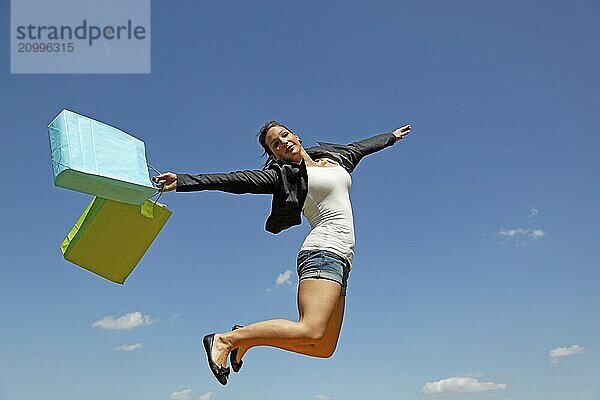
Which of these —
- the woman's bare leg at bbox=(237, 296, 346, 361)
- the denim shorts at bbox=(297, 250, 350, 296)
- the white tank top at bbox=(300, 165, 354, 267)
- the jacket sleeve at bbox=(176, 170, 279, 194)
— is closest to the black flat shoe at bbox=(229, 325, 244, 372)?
the woman's bare leg at bbox=(237, 296, 346, 361)

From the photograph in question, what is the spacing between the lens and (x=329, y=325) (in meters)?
4.54

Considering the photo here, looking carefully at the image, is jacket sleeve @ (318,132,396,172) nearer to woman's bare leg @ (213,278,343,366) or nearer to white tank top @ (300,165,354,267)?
white tank top @ (300,165,354,267)

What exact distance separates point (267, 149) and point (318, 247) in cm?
79

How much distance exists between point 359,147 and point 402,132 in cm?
61

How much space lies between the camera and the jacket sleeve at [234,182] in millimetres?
4383

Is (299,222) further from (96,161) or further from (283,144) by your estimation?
Answer: (96,161)

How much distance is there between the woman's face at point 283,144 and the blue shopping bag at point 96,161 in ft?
2.55

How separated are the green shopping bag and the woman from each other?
16.0 inches

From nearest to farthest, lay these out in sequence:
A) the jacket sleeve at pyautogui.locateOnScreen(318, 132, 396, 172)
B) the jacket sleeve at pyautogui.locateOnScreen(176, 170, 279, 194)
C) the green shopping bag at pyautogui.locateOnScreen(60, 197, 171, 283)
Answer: the jacket sleeve at pyautogui.locateOnScreen(176, 170, 279, 194)
the green shopping bag at pyautogui.locateOnScreen(60, 197, 171, 283)
the jacket sleeve at pyautogui.locateOnScreen(318, 132, 396, 172)

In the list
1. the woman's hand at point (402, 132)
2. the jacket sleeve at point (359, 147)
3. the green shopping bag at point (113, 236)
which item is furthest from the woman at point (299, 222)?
the woman's hand at point (402, 132)

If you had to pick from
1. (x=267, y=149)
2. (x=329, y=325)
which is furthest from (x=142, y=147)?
(x=329, y=325)

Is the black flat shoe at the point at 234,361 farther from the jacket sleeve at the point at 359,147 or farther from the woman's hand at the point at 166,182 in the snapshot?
the jacket sleeve at the point at 359,147

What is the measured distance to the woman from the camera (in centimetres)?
430

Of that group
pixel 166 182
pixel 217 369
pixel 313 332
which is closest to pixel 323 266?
pixel 313 332
